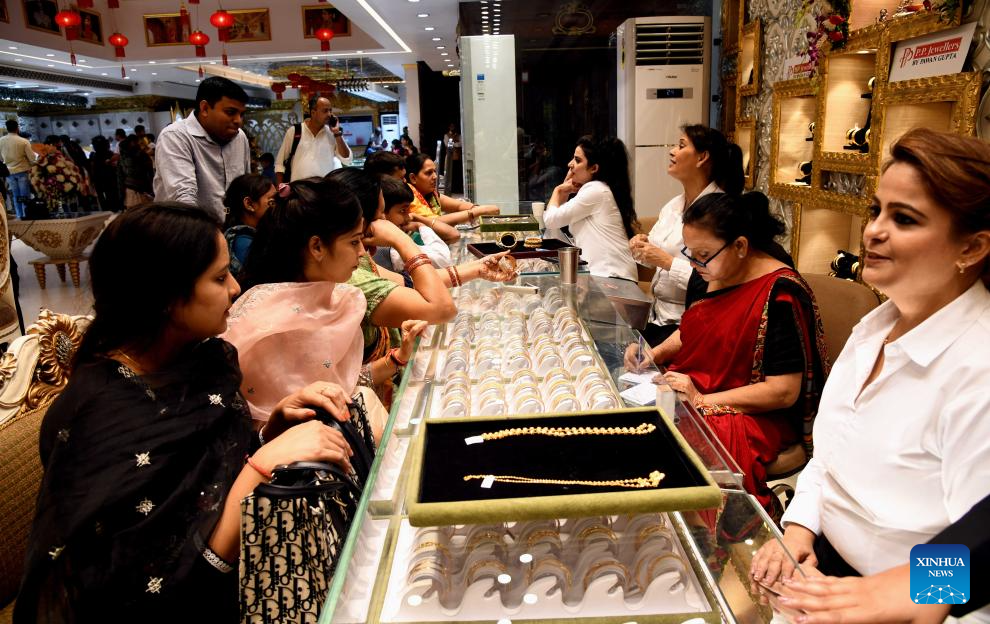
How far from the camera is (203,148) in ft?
11.9

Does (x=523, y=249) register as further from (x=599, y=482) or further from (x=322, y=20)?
(x=322, y=20)

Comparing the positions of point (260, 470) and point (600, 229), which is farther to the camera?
point (600, 229)

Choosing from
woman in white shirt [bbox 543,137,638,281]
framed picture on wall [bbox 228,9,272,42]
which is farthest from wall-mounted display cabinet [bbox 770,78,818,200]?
framed picture on wall [bbox 228,9,272,42]

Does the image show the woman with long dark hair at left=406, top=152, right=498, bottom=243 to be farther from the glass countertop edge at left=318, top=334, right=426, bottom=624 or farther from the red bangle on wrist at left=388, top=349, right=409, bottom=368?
the glass countertop edge at left=318, top=334, right=426, bottom=624

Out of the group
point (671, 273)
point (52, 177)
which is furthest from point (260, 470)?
point (52, 177)

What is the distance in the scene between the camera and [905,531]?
3.72 feet

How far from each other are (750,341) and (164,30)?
1162cm

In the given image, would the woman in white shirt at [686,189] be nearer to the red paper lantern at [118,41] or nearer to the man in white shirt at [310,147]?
the man in white shirt at [310,147]

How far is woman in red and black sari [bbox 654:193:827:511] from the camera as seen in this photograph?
199cm

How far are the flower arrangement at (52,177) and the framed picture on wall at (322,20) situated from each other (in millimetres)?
4170

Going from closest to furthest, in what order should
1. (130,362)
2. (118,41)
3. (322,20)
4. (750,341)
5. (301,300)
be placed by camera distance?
(130,362), (301,300), (750,341), (118,41), (322,20)

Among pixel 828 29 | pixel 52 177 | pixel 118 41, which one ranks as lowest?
pixel 52 177

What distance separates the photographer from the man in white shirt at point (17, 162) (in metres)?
9.85

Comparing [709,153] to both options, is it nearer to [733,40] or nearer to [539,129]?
[733,40]
